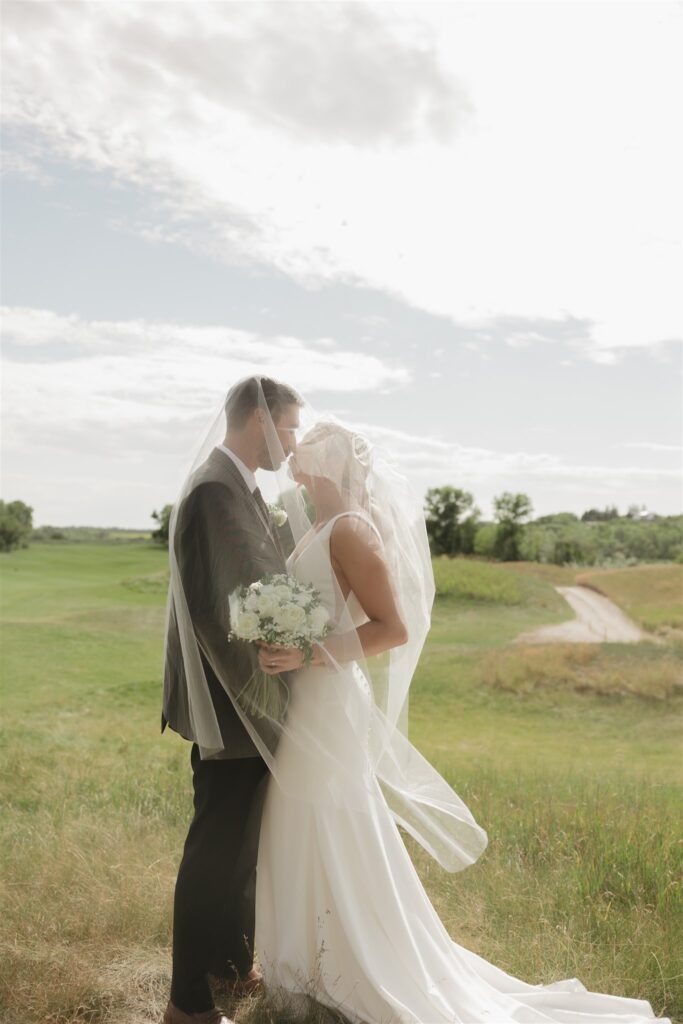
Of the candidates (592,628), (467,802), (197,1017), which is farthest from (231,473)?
(592,628)

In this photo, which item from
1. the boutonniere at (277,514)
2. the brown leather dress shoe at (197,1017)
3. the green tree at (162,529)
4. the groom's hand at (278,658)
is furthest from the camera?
the green tree at (162,529)

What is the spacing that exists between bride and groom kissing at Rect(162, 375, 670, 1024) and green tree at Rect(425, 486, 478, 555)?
847 inches

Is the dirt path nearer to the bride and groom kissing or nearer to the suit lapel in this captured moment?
the bride and groom kissing

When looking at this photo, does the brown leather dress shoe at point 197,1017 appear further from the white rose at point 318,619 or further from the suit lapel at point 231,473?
the suit lapel at point 231,473

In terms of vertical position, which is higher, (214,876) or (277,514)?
(277,514)

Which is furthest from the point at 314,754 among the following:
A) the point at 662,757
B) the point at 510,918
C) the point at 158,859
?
the point at 662,757

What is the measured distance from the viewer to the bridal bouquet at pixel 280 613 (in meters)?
3.14

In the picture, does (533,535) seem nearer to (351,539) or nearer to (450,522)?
(450,522)

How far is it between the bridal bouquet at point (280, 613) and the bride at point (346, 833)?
0.15m

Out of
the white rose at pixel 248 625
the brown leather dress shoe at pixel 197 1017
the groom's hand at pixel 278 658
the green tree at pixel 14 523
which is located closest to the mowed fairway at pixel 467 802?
the brown leather dress shoe at pixel 197 1017

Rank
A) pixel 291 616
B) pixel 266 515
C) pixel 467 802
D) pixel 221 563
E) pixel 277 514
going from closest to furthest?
1. pixel 291 616
2. pixel 221 563
3. pixel 266 515
4. pixel 277 514
5. pixel 467 802

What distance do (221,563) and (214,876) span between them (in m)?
1.24

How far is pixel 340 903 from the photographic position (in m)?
3.51

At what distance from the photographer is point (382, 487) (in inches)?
150
